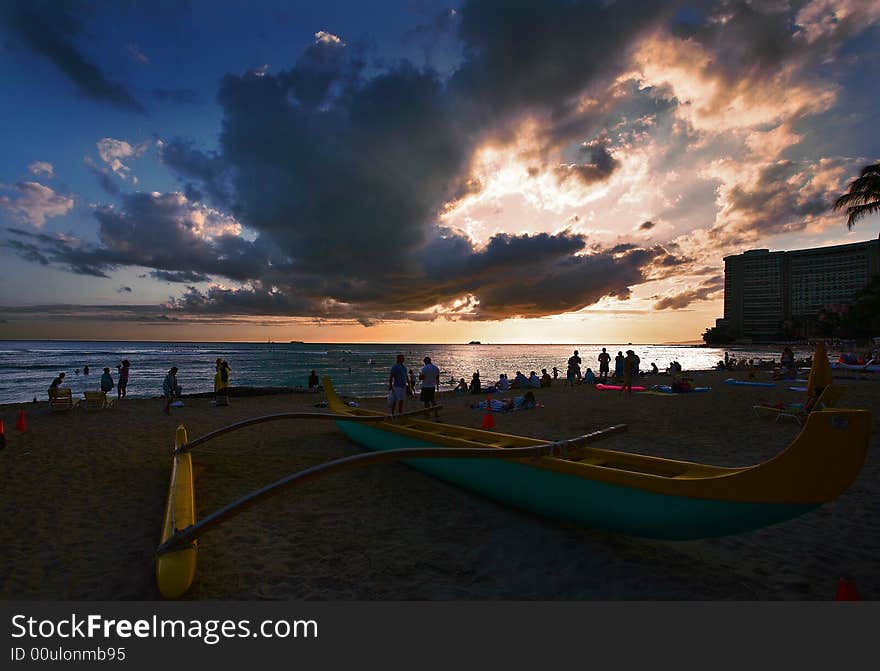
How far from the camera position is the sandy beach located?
3.24 m

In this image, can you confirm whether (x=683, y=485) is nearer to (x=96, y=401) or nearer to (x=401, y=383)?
(x=401, y=383)

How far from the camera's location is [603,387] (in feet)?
64.1

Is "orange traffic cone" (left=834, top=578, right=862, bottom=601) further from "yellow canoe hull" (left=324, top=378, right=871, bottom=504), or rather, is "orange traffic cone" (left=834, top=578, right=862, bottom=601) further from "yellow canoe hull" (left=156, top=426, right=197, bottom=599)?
"yellow canoe hull" (left=156, top=426, right=197, bottom=599)

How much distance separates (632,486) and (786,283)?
17765 centimetres

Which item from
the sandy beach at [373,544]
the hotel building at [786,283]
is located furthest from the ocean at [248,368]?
the hotel building at [786,283]

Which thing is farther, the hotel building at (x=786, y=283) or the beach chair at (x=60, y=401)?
the hotel building at (x=786, y=283)

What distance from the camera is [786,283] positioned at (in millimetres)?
136125

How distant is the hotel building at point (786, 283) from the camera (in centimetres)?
12431

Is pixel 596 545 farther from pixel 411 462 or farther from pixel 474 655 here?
pixel 411 462

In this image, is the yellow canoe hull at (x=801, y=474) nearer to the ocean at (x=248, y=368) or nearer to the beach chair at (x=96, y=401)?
the beach chair at (x=96, y=401)

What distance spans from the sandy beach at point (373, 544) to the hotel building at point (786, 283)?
156741mm

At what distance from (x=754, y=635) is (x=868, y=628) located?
0.70m

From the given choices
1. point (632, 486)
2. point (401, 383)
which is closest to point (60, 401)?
point (401, 383)

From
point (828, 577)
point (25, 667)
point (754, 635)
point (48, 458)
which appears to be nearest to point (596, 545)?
point (754, 635)
